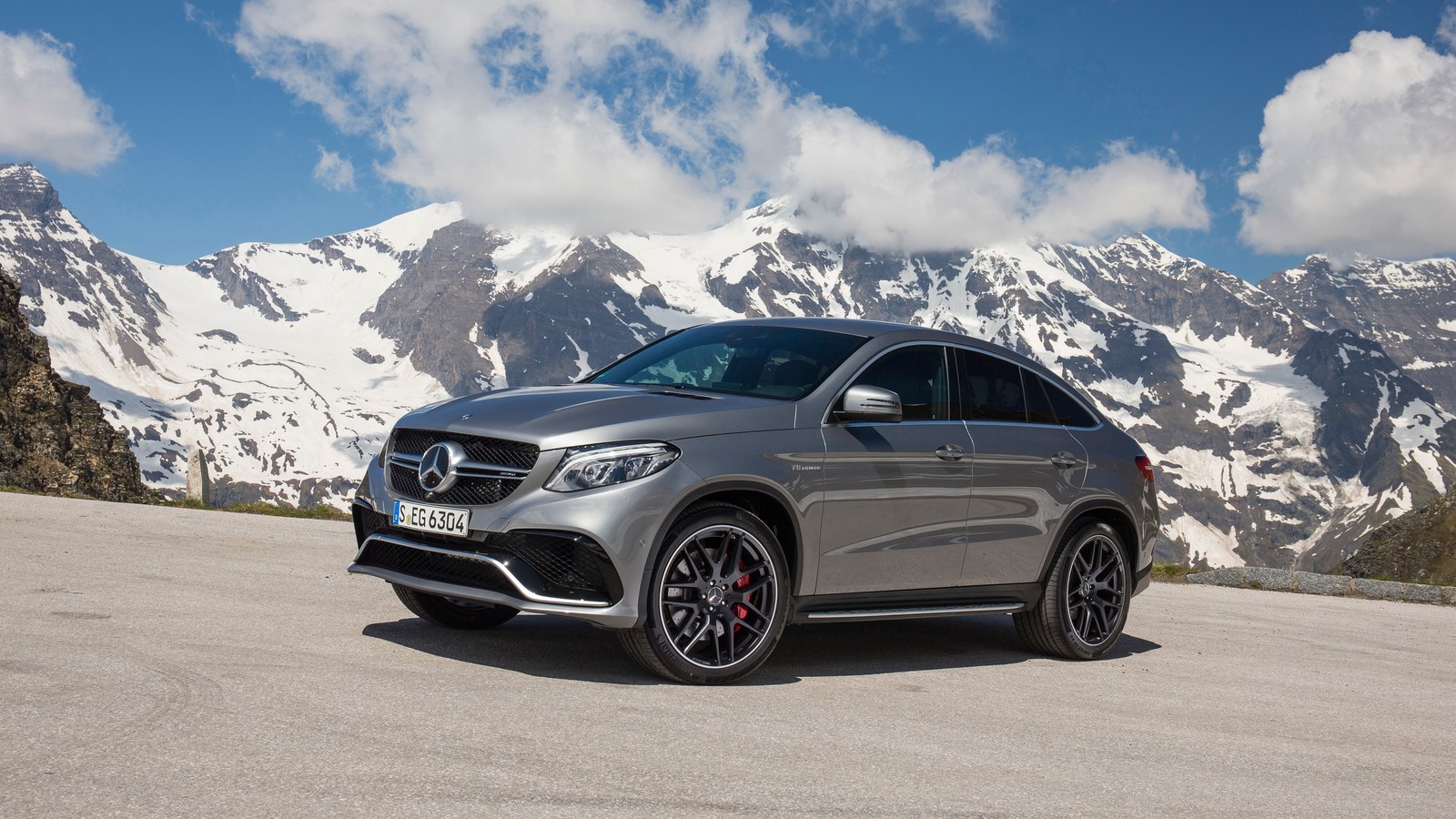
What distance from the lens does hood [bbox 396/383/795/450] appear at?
218 inches

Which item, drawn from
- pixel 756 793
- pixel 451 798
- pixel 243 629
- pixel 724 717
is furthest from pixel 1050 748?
pixel 243 629

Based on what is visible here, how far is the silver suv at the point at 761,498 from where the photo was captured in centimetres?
546

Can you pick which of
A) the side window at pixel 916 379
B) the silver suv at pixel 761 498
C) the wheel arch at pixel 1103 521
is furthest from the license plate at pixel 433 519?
the wheel arch at pixel 1103 521

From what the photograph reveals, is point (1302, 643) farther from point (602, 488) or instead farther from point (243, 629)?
point (243, 629)

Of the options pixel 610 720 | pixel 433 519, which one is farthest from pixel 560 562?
pixel 610 720

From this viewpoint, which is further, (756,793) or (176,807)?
(756,793)

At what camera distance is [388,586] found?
8.53 metres

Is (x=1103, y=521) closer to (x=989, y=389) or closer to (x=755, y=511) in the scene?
(x=989, y=389)

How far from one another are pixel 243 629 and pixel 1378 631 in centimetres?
903

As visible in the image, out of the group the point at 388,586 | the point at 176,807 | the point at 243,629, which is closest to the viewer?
the point at 176,807

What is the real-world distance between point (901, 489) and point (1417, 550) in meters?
14.5

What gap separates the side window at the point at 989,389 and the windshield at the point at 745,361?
0.80m

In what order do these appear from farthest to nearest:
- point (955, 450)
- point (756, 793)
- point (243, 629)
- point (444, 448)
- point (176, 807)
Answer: point (955, 450) < point (243, 629) < point (444, 448) < point (756, 793) < point (176, 807)

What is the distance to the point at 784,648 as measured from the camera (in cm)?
725
